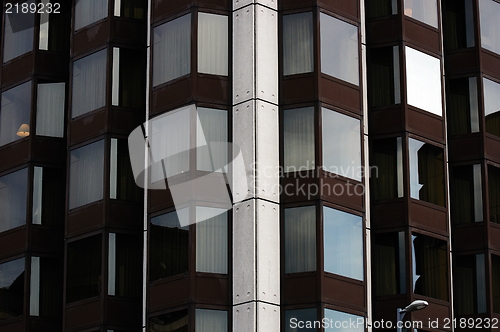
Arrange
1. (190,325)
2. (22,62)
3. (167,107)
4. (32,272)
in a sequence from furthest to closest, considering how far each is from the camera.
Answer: (22,62) < (32,272) < (167,107) < (190,325)

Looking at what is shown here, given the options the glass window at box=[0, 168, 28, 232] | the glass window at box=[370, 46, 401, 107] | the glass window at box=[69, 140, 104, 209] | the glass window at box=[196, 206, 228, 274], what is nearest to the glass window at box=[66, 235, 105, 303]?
the glass window at box=[69, 140, 104, 209]

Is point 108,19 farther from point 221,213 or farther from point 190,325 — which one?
point 190,325

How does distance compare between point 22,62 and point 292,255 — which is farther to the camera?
point 22,62

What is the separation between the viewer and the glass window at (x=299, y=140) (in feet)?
126

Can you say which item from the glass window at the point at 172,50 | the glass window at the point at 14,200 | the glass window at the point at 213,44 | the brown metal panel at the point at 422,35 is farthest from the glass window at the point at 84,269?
the brown metal panel at the point at 422,35

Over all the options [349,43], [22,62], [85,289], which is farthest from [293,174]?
[22,62]

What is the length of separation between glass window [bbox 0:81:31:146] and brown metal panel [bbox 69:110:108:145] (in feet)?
8.03

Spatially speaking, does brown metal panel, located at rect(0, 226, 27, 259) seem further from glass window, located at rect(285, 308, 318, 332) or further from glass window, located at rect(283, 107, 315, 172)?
glass window, located at rect(285, 308, 318, 332)

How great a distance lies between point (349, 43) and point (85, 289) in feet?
40.4

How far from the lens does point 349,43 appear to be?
133 ft

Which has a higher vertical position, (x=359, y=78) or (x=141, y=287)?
(x=359, y=78)

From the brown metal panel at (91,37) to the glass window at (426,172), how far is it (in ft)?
37.6

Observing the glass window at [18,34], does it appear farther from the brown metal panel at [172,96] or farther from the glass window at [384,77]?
the glass window at [384,77]

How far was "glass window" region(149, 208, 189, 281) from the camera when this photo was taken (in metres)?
37.7
